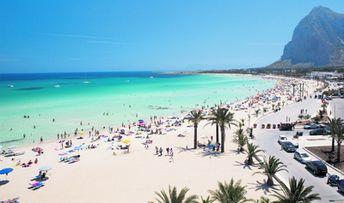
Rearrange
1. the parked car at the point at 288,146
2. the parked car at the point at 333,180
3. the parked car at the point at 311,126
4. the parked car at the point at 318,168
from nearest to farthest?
the parked car at the point at 333,180 → the parked car at the point at 318,168 → the parked car at the point at 288,146 → the parked car at the point at 311,126

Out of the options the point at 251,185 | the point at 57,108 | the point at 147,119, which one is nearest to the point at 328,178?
the point at 251,185

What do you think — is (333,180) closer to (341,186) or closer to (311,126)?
(341,186)

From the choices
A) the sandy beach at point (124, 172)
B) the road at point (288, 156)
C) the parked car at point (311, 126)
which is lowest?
the sandy beach at point (124, 172)

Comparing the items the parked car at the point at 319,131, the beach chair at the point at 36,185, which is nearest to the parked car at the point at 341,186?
the parked car at the point at 319,131

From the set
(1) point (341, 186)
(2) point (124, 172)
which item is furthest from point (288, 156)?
(2) point (124, 172)

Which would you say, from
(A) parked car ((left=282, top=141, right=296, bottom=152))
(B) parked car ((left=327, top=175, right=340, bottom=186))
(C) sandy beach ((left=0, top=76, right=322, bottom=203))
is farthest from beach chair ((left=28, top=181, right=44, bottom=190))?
(A) parked car ((left=282, top=141, right=296, bottom=152))

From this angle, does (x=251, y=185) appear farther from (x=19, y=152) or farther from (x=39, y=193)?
(x=19, y=152)

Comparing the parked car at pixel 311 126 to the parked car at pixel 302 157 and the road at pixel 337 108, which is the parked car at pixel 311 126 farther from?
the parked car at pixel 302 157

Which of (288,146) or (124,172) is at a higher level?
(288,146)
